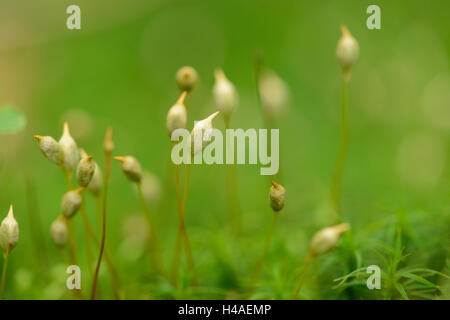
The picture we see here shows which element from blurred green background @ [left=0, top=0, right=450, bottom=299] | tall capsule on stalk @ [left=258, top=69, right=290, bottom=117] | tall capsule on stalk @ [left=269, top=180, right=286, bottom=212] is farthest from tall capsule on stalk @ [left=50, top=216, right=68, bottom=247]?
tall capsule on stalk @ [left=258, top=69, right=290, bottom=117]

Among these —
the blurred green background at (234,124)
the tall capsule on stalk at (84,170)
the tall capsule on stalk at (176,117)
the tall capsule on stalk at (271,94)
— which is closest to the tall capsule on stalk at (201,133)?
the tall capsule on stalk at (176,117)

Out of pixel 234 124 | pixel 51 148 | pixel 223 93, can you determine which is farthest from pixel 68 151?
pixel 234 124

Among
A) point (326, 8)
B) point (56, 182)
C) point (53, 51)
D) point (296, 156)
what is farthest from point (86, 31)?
point (296, 156)

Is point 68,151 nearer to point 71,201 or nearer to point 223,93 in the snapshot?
point 71,201

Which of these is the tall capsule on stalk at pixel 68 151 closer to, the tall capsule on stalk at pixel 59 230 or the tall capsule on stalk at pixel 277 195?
the tall capsule on stalk at pixel 59 230

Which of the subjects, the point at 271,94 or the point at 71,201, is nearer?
the point at 71,201
